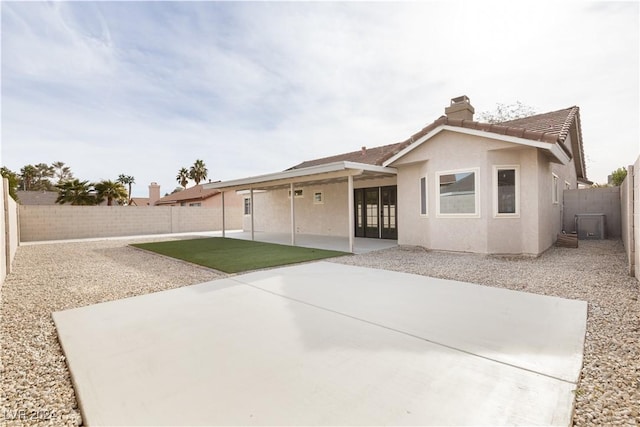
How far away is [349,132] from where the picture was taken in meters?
19.3

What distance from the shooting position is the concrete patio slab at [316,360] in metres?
2.15

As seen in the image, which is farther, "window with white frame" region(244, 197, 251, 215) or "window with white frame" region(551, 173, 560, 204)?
"window with white frame" region(244, 197, 251, 215)

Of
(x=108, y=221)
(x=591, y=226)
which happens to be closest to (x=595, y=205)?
(x=591, y=226)

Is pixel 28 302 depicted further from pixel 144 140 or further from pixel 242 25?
pixel 144 140

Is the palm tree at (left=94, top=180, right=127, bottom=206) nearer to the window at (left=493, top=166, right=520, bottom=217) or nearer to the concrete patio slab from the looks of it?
the concrete patio slab

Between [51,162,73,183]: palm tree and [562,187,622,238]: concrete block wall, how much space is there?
59952 millimetres

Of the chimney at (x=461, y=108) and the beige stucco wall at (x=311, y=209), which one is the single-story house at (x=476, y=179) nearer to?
the chimney at (x=461, y=108)

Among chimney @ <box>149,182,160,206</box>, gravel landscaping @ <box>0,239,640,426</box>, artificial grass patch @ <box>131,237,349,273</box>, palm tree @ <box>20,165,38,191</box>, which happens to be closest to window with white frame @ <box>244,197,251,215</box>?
gravel landscaping @ <box>0,239,640,426</box>

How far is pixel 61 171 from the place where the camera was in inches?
1876

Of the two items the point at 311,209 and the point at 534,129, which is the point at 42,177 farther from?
the point at 534,129

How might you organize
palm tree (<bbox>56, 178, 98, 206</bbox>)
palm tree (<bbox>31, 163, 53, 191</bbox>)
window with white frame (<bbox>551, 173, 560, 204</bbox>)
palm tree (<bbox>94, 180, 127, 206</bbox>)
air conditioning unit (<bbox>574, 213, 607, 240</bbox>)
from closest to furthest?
window with white frame (<bbox>551, 173, 560, 204</bbox>) < air conditioning unit (<bbox>574, 213, 607, 240</bbox>) < palm tree (<bbox>56, 178, 98, 206</bbox>) < palm tree (<bbox>94, 180, 127, 206</bbox>) < palm tree (<bbox>31, 163, 53, 191</bbox>)

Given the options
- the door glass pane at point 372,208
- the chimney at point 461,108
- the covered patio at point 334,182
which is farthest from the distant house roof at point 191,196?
the chimney at point 461,108

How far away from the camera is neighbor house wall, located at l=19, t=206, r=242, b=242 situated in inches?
651

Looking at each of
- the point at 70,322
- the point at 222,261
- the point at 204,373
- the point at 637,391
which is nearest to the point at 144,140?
the point at 222,261
